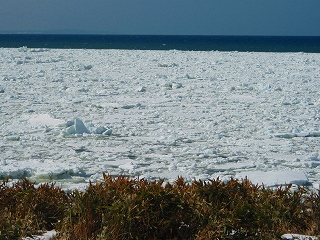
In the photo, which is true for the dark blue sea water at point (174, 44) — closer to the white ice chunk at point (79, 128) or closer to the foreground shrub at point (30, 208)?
the white ice chunk at point (79, 128)

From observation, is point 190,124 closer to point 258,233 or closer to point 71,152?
point 71,152

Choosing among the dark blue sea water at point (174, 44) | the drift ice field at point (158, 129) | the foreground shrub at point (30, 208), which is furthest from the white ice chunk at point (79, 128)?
the dark blue sea water at point (174, 44)

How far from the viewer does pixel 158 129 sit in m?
7.94

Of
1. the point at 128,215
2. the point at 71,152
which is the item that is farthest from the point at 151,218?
the point at 71,152

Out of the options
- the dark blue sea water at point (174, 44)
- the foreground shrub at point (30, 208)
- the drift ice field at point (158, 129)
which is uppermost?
the foreground shrub at point (30, 208)

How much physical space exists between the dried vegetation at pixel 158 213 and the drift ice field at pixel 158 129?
124cm

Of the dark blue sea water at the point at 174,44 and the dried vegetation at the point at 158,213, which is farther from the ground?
the dried vegetation at the point at 158,213

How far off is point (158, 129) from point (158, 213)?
4.54 metres

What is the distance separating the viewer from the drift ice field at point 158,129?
5.60 metres

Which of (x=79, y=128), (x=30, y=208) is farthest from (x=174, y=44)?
(x=30, y=208)

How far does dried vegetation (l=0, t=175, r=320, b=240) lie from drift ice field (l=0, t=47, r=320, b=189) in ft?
4.06

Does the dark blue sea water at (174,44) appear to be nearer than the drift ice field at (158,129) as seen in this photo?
No

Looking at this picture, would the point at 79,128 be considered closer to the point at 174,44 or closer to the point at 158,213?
the point at 158,213

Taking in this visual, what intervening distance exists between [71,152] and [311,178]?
10.2ft
